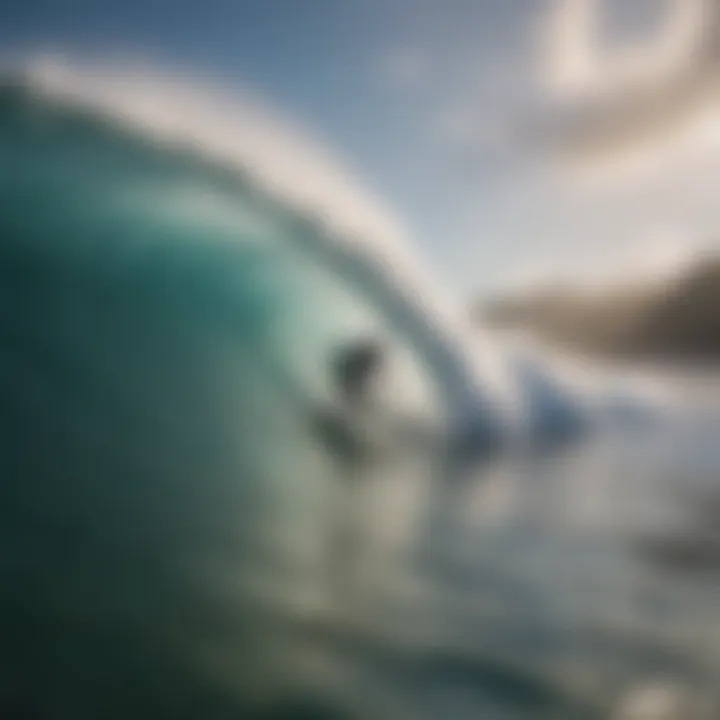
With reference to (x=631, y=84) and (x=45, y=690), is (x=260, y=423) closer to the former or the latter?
(x=45, y=690)

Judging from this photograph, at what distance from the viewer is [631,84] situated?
94 centimetres

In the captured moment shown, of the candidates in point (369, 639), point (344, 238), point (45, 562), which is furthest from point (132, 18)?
point (369, 639)

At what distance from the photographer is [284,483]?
3.02 ft

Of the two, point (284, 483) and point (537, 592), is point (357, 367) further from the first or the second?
point (537, 592)

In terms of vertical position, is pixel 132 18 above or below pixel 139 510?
above

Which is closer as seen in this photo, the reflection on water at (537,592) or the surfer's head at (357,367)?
the reflection on water at (537,592)

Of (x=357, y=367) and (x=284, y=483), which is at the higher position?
(x=357, y=367)

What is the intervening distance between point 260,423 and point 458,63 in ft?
1.25

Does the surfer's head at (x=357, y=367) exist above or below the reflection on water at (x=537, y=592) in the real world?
above

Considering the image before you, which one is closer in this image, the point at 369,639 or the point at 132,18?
the point at 369,639

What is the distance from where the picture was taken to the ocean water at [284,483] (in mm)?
843

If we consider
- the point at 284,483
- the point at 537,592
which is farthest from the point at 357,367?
the point at 537,592

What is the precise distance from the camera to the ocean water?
2.77 feet

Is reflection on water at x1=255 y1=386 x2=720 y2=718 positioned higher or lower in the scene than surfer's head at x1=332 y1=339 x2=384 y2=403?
lower
